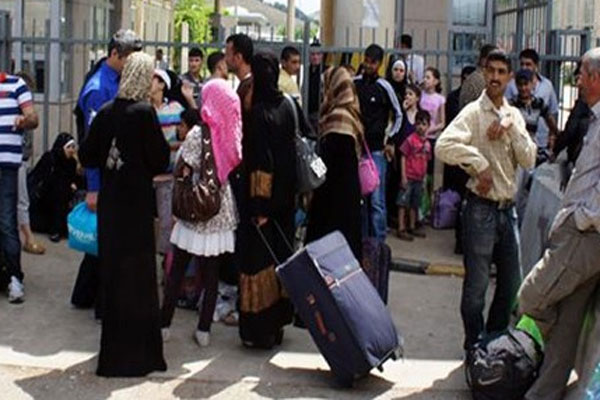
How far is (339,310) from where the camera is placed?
19.6 feet

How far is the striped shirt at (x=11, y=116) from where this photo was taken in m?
7.65

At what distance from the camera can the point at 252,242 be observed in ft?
21.7

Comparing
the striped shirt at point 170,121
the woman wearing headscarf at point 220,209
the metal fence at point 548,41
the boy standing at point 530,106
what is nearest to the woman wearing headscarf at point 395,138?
the metal fence at point 548,41

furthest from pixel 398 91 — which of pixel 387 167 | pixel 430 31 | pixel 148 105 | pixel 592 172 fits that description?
pixel 592 172

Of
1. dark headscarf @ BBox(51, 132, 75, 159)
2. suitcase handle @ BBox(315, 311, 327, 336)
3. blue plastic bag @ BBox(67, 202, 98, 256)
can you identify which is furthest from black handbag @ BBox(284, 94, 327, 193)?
dark headscarf @ BBox(51, 132, 75, 159)

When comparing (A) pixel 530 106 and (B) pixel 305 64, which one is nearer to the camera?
(A) pixel 530 106

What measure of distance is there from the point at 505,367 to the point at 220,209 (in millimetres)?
2062

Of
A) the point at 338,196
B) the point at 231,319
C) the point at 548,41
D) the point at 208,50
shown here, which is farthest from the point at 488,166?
the point at 208,50

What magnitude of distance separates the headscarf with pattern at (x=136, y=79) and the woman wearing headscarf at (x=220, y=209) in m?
0.51

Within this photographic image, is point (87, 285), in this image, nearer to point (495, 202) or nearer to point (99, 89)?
point (99, 89)

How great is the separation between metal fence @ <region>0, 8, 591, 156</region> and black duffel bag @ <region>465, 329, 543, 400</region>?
184 inches

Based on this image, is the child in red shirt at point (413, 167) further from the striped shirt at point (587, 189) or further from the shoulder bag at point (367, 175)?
the striped shirt at point (587, 189)

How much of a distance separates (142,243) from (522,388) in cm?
239

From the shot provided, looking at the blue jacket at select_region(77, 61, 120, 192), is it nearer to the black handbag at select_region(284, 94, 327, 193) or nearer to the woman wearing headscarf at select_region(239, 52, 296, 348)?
the woman wearing headscarf at select_region(239, 52, 296, 348)
